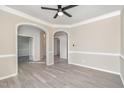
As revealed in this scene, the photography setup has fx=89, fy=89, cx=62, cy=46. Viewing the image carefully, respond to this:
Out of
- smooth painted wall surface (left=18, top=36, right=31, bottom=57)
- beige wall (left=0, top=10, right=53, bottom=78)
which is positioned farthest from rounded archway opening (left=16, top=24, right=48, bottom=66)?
beige wall (left=0, top=10, right=53, bottom=78)

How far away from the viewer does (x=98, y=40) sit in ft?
14.4

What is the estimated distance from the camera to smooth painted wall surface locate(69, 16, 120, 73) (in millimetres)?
3752

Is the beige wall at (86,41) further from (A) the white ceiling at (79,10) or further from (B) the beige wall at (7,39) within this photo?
(A) the white ceiling at (79,10)

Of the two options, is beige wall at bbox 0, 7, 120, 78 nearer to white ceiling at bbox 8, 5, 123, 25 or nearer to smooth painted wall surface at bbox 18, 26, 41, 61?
white ceiling at bbox 8, 5, 123, 25

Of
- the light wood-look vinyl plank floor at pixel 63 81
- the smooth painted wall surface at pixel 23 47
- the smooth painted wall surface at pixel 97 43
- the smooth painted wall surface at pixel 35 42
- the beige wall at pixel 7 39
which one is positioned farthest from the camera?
the smooth painted wall surface at pixel 23 47

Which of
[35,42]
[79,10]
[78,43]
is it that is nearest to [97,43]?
[78,43]

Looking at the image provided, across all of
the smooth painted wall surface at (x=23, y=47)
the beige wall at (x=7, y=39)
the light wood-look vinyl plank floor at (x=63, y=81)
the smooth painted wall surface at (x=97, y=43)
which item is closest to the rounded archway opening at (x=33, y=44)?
the smooth painted wall surface at (x=23, y=47)

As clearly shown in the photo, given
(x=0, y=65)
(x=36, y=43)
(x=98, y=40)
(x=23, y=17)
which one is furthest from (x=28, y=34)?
(x=98, y=40)

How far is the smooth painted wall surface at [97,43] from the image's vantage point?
3752mm

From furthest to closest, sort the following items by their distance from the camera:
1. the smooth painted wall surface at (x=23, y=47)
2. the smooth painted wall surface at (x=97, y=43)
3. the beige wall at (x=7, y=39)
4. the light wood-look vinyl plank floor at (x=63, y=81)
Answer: the smooth painted wall surface at (x=23, y=47)
the smooth painted wall surface at (x=97, y=43)
the beige wall at (x=7, y=39)
the light wood-look vinyl plank floor at (x=63, y=81)

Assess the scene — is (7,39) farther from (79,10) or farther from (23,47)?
(23,47)

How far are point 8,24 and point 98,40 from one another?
13.2 ft

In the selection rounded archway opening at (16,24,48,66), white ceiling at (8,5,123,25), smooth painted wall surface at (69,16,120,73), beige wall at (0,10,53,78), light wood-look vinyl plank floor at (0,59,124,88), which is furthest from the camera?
rounded archway opening at (16,24,48,66)
